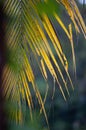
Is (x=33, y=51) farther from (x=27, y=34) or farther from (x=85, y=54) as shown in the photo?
(x=85, y=54)

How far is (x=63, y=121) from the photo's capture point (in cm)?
552

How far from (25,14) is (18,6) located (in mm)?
22

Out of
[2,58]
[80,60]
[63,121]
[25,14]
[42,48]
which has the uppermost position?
[2,58]

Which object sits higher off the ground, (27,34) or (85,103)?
(27,34)

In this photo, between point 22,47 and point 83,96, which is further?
point 83,96

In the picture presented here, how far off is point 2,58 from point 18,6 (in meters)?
0.49

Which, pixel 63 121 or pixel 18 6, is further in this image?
pixel 63 121

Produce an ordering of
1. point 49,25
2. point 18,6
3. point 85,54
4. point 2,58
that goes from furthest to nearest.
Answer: point 85,54 → point 49,25 → point 18,6 → point 2,58

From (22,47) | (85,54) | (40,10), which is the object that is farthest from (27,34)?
(85,54)

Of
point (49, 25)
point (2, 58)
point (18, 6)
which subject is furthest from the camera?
point (49, 25)

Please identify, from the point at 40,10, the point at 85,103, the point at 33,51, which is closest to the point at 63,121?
the point at 85,103

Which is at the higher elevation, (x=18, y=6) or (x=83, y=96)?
(x=18, y=6)

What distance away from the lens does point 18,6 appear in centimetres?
90

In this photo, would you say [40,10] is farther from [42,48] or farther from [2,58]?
[42,48]
